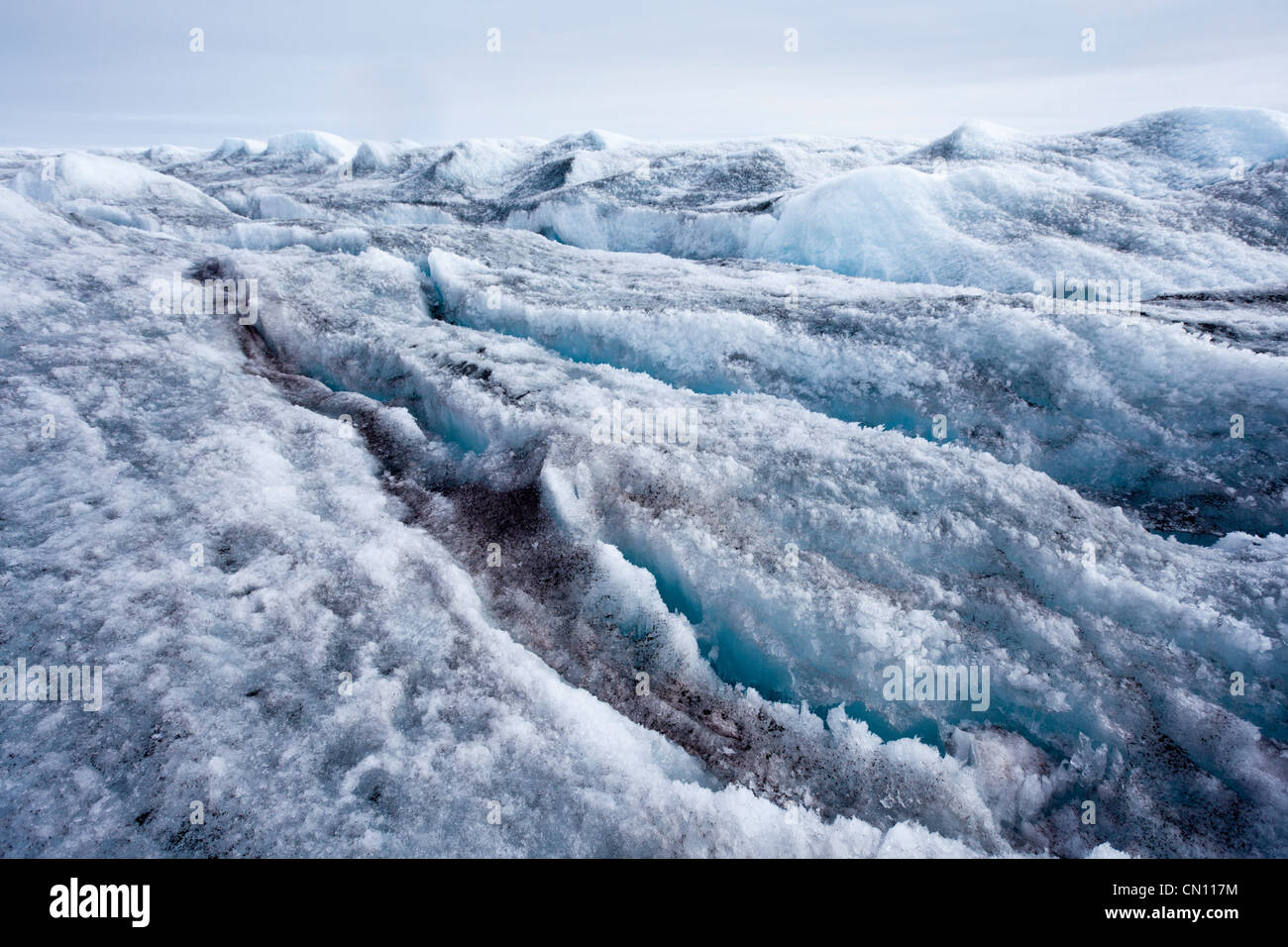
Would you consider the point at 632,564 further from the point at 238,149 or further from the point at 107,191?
the point at 238,149

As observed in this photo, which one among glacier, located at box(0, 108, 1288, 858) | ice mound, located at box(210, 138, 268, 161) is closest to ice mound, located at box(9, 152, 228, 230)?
glacier, located at box(0, 108, 1288, 858)

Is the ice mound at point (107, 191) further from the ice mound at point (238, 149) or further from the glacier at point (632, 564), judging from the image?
the ice mound at point (238, 149)

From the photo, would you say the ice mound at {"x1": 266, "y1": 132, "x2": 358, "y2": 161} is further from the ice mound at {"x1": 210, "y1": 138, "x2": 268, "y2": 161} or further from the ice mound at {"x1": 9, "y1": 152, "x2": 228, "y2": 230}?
the ice mound at {"x1": 9, "y1": 152, "x2": 228, "y2": 230}

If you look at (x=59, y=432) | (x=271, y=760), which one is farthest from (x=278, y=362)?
(x=271, y=760)

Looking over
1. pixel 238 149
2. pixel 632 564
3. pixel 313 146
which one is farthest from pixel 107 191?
pixel 238 149

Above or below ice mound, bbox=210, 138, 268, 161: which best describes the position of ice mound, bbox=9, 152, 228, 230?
below

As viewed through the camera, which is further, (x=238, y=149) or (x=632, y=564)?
(x=238, y=149)

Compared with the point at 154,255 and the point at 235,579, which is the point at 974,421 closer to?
the point at 235,579

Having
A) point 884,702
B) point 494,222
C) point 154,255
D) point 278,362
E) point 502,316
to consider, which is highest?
point 494,222
